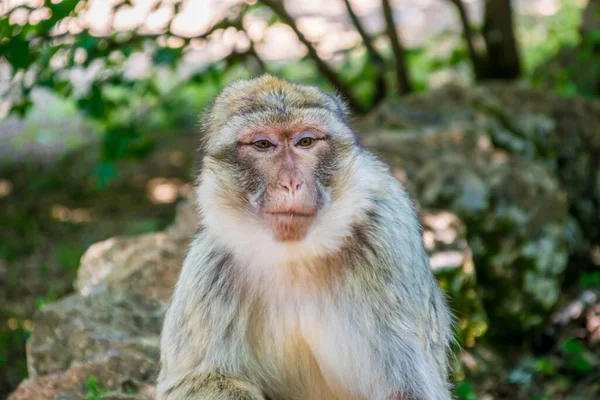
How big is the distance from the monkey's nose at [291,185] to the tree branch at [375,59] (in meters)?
4.00

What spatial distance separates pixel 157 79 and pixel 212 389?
5.20 meters

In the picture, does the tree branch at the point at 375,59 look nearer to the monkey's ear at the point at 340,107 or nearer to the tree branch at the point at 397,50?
the tree branch at the point at 397,50

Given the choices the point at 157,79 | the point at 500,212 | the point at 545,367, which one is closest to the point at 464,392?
the point at 545,367

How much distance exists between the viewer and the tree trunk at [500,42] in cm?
677

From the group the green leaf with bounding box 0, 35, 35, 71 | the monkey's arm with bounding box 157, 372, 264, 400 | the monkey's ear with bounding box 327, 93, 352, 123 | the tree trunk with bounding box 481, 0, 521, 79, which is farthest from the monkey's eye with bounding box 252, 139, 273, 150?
the tree trunk with bounding box 481, 0, 521, 79

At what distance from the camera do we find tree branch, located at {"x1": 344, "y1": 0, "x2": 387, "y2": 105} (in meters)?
6.38

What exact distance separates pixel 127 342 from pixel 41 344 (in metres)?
0.40

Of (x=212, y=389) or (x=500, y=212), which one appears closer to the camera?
(x=212, y=389)

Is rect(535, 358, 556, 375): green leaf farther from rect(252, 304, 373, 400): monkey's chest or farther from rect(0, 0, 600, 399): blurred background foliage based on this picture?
rect(252, 304, 373, 400): monkey's chest

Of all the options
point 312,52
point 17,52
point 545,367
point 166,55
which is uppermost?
Result: point 17,52

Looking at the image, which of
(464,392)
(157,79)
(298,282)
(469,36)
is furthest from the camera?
(157,79)

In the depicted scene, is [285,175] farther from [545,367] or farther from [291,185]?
[545,367]

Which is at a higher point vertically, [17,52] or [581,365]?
[17,52]

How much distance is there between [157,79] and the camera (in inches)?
299
